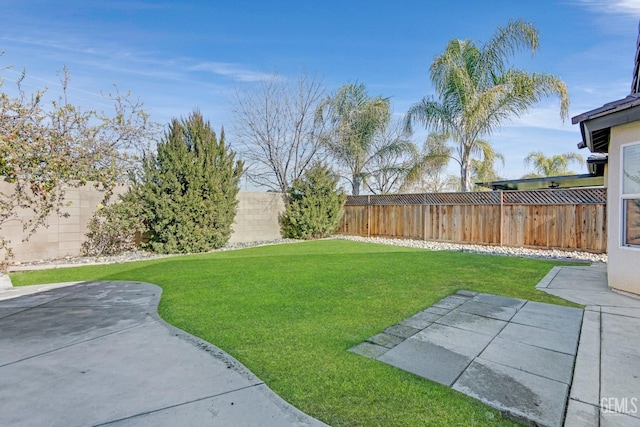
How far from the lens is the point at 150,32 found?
9953 mm

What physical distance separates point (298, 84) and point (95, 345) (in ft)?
47.4

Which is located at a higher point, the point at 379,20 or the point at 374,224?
the point at 379,20

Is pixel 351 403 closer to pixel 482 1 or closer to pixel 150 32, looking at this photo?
pixel 150 32

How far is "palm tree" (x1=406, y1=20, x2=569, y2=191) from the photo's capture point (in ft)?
38.4

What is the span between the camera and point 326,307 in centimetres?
426

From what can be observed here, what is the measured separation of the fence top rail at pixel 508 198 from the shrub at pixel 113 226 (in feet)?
29.3

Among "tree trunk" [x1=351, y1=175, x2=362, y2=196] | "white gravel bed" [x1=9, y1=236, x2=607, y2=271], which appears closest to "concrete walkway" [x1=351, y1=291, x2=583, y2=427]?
"white gravel bed" [x1=9, y1=236, x2=607, y2=271]

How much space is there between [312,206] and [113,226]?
22.4 feet

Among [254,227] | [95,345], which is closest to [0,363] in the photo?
[95,345]

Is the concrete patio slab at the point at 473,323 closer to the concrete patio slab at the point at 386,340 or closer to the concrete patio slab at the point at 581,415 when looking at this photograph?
the concrete patio slab at the point at 386,340

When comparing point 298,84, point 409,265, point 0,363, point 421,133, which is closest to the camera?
point 0,363

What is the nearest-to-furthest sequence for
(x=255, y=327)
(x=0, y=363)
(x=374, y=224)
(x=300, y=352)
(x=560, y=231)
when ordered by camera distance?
(x=0, y=363) → (x=300, y=352) → (x=255, y=327) → (x=560, y=231) → (x=374, y=224)

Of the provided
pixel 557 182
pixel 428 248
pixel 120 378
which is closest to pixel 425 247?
pixel 428 248

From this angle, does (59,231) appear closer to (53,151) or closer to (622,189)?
(53,151)
